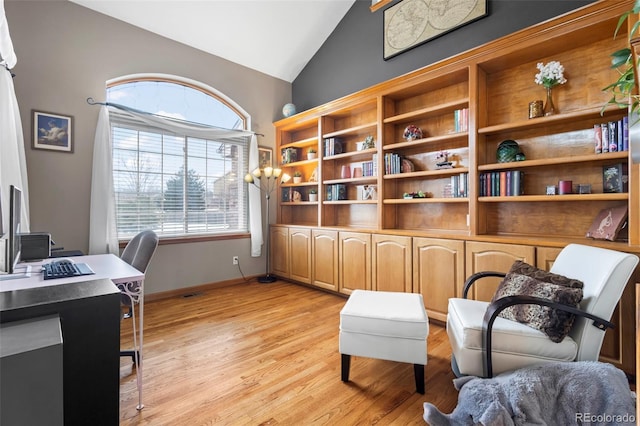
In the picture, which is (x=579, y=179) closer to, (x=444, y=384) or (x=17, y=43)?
(x=444, y=384)

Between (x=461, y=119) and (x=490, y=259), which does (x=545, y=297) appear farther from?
(x=461, y=119)

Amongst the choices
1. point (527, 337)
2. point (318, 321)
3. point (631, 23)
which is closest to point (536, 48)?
point (631, 23)

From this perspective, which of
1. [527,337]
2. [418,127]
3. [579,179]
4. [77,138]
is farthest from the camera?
[418,127]

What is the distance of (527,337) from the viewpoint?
5.18 feet

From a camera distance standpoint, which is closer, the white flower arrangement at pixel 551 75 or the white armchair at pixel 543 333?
the white armchair at pixel 543 333

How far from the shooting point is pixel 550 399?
4.63 feet

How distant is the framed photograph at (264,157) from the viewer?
4.50m

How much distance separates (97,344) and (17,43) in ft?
10.6

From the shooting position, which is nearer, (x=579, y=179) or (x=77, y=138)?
(x=579, y=179)

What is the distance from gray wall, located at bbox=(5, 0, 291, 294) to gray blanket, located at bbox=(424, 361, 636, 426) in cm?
338

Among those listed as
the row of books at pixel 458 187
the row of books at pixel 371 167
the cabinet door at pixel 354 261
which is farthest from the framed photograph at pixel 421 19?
the cabinet door at pixel 354 261

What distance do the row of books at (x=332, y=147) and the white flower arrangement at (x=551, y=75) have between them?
221 cm

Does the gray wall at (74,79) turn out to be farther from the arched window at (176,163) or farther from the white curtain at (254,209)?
the white curtain at (254,209)

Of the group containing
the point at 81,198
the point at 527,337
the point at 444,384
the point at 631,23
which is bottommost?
the point at 444,384
